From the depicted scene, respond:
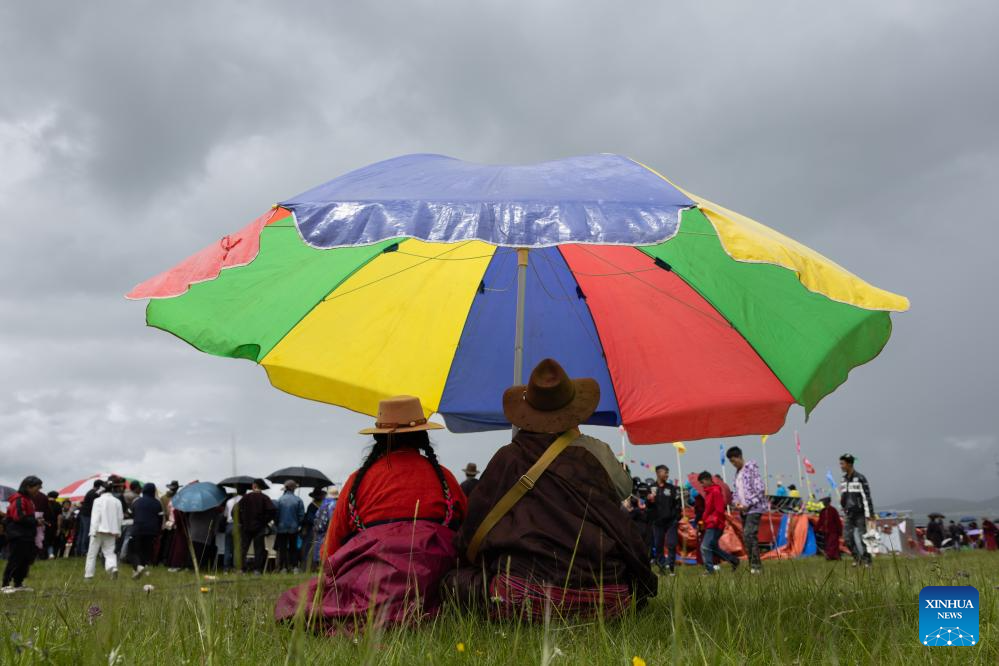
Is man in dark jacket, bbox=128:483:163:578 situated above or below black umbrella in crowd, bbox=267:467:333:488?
below

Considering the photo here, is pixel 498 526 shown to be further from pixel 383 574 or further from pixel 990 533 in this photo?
pixel 990 533

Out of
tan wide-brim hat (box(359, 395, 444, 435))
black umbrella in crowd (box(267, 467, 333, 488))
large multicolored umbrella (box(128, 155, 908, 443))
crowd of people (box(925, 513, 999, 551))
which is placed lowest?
crowd of people (box(925, 513, 999, 551))

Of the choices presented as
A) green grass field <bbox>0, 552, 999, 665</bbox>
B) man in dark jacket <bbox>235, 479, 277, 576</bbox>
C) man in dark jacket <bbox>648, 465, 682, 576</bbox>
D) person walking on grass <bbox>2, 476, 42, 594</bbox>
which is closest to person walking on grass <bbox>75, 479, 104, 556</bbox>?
man in dark jacket <bbox>235, 479, 277, 576</bbox>

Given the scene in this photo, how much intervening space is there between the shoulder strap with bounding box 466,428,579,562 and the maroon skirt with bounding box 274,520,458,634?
8.5 inches

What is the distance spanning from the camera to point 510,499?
408 cm

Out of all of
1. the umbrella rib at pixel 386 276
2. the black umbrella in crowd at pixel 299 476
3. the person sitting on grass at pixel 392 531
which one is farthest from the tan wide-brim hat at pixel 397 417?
the black umbrella in crowd at pixel 299 476

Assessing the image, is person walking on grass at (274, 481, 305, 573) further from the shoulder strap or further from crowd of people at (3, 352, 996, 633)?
the shoulder strap

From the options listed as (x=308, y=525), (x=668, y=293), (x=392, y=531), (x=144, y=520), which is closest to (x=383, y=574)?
(x=392, y=531)

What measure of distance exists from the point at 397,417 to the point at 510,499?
83 centimetres

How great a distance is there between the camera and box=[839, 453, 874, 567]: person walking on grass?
43.7ft

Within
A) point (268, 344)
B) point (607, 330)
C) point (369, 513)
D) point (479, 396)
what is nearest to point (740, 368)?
point (607, 330)

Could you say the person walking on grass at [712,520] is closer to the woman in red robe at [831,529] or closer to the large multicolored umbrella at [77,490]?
the woman in red robe at [831,529]

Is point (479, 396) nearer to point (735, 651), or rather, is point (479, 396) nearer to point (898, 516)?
point (735, 651)

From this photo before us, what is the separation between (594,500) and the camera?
416cm
